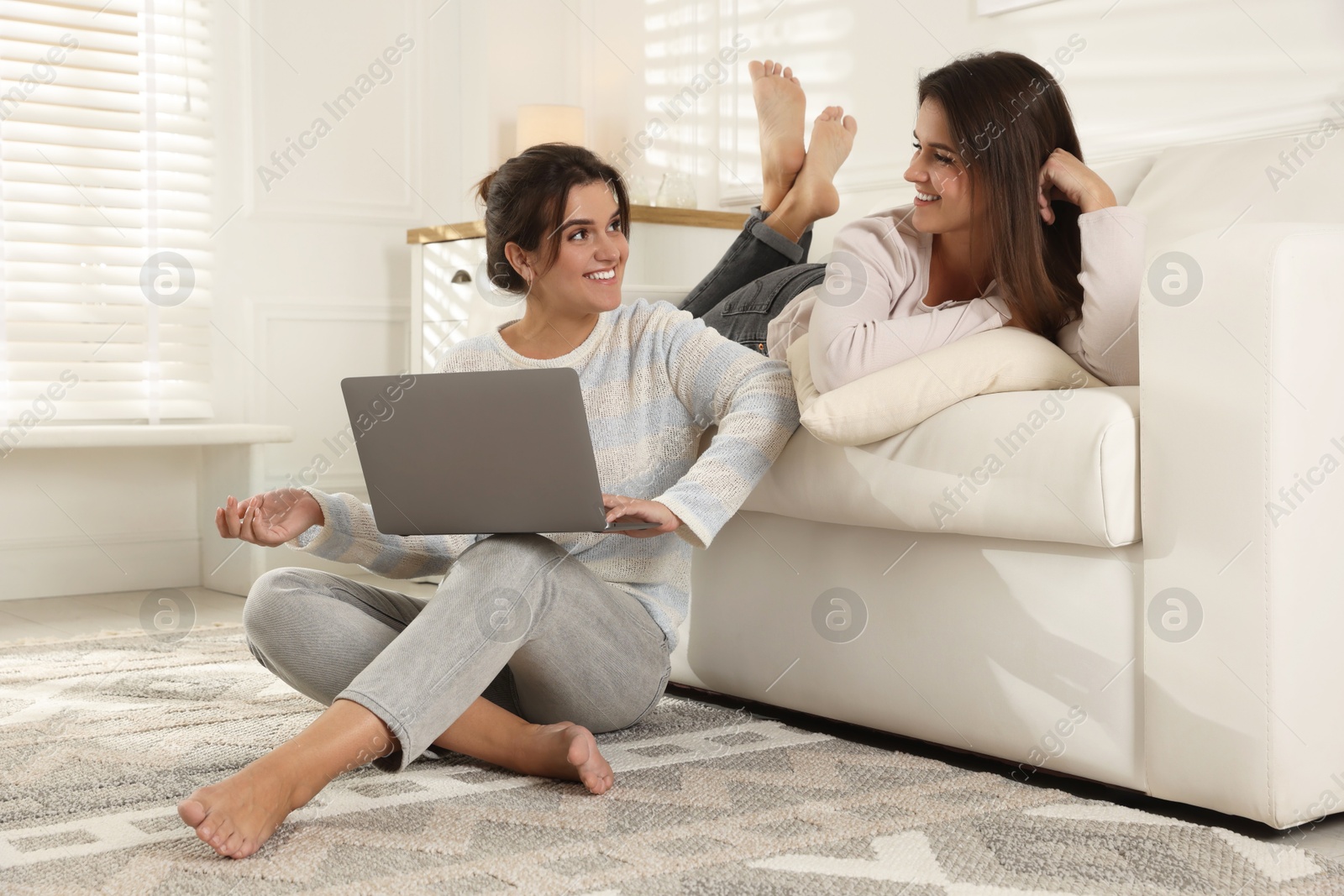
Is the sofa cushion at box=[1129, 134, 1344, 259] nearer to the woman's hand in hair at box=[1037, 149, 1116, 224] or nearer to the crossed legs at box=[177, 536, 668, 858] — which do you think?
the woman's hand in hair at box=[1037, 149, 1116, 224]

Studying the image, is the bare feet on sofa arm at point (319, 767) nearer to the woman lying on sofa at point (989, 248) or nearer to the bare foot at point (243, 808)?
the bare foot at point (243, 808)

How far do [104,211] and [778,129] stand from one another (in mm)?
2027

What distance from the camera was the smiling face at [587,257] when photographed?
1617mm

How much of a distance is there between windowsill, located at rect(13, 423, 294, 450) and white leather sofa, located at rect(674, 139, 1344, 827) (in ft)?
6.26

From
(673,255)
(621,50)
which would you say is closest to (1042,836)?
(673,255)

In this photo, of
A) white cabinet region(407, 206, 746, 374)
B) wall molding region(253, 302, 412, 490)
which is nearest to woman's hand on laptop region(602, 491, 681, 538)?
white cabinet region(407, 206, 746, 374)

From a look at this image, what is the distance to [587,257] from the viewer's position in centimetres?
162

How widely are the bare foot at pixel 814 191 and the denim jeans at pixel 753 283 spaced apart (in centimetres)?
3

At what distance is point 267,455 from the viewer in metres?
3.26

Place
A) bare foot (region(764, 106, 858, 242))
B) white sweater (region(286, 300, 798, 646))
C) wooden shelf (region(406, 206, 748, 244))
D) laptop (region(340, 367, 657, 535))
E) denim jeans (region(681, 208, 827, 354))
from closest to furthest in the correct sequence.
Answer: laptop (region(340, 367, 657, 535)), white sweater (region(286, 300, 798, 646)), denim jeans (region(681, 208, 827, 354)), bare foot (region(764, 106, 858, 242)), wooden shelf (region(406, 206, 748, 244))

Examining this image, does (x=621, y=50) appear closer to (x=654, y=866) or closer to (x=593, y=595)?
(x=593, y=595)

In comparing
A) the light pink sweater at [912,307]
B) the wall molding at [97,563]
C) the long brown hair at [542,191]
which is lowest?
the wall molding at [97,563]

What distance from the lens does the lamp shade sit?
3.54 metres

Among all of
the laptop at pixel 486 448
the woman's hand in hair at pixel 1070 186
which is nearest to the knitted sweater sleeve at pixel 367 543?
the laptop at pixel 486 448
